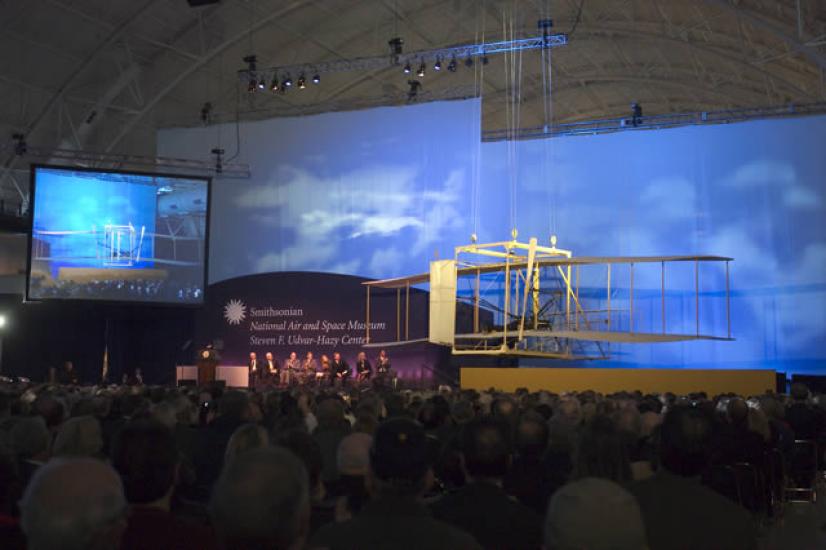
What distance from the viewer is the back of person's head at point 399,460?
2.38 metres

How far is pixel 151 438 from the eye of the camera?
2410 mm

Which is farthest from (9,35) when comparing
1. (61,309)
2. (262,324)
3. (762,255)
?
(762,255)

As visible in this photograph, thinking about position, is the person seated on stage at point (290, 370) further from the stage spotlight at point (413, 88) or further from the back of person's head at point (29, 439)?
the back of person's head at point (29, 439)

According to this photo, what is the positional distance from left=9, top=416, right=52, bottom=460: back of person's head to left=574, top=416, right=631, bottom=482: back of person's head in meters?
2.54

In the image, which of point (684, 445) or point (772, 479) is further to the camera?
point (772, 479)

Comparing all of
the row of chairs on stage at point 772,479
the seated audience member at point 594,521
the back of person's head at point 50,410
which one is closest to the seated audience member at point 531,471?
the row of chairs on stage at point 772,479

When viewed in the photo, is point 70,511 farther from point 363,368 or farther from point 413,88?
point 413,88

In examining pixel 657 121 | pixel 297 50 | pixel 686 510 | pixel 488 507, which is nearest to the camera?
pixel 686 510

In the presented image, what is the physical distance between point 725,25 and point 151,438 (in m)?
23.7

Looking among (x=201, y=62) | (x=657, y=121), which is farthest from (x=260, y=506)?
(x=201, y=62)

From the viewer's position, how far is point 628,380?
52.0 feet

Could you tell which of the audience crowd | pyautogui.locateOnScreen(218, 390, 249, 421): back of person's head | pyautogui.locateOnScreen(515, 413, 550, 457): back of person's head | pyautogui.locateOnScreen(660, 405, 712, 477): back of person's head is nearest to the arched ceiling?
pyautogui.locateOnScreen(218, 390, 249, 421): back of person's head

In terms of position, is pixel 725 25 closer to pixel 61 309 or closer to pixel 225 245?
pixel 225 245

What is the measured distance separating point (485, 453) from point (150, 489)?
1135 millimetres
